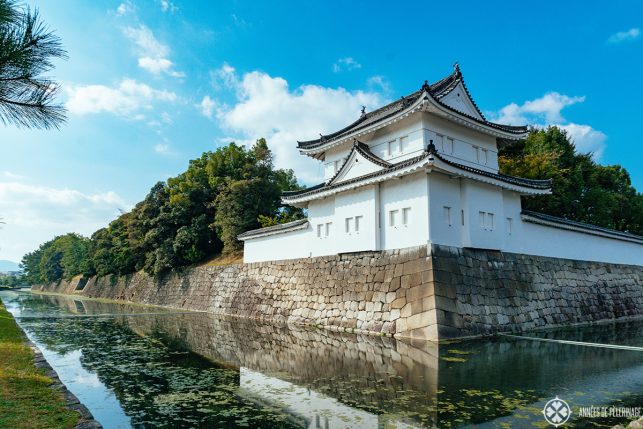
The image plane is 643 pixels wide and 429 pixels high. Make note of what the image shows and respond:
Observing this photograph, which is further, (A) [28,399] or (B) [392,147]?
(B) [392,147]

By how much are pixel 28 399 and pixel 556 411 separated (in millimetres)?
6366

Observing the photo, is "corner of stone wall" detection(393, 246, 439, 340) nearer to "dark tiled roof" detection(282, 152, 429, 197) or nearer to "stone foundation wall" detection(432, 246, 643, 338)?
"stone foundation wall" detection(432, 246, 643, 338)

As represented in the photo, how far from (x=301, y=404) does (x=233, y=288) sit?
1580cm

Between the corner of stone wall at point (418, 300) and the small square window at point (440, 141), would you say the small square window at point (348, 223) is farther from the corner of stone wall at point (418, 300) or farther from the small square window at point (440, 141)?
the small square window at point (440, 141)

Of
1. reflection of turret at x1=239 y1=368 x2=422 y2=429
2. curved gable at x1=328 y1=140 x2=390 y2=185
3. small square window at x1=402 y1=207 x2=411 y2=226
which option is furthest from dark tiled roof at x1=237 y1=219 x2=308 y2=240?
reflection of turret at x1=239 y1=368 x2=422 y2=429

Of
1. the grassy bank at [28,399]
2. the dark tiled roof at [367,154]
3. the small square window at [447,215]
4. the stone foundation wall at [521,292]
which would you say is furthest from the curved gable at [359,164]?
the grassy bank at [28,399]

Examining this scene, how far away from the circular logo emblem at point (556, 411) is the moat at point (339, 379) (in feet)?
0.29

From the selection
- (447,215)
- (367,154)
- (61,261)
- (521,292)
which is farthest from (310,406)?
(61,261)

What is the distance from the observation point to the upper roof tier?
1298 cm

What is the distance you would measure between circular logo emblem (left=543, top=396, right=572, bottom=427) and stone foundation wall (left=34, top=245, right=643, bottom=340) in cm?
521

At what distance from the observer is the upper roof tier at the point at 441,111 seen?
12977mm

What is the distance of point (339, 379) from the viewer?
6859 mm

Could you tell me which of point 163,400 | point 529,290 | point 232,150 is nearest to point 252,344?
point 163,400

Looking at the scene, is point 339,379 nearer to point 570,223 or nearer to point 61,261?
point 570,223
